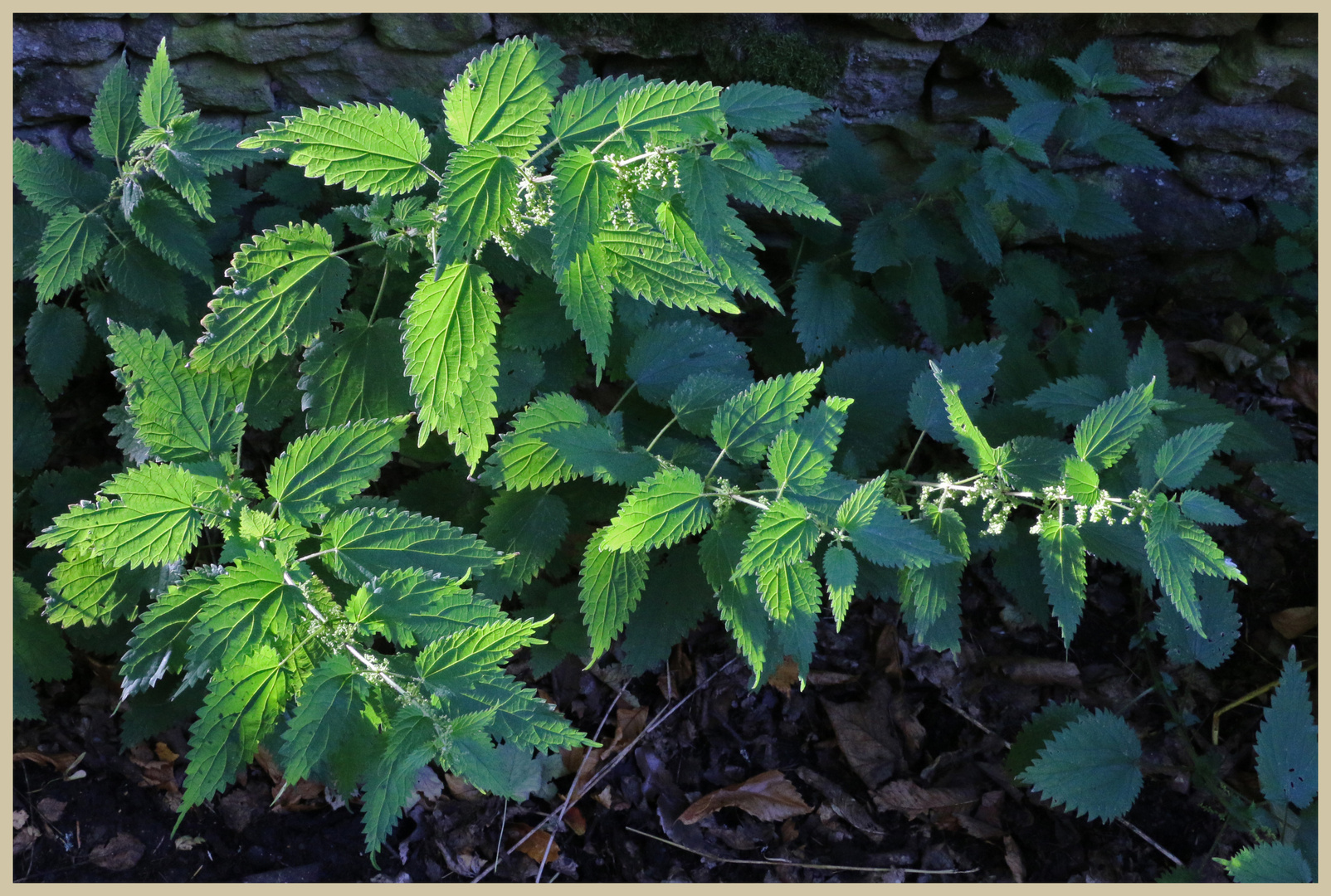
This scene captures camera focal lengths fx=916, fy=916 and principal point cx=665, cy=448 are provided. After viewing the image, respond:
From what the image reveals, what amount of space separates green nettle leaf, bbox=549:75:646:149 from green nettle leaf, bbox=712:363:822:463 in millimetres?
700

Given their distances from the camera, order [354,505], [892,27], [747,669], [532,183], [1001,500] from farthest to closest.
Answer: [747,669] < [892,27] < [1001,500] < [354,505] < [532,183]

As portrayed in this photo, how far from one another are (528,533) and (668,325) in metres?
0.72

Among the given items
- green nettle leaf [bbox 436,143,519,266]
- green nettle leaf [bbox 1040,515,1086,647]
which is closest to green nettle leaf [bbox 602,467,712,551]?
green nettle leaf [bbox 436,143,519,266]

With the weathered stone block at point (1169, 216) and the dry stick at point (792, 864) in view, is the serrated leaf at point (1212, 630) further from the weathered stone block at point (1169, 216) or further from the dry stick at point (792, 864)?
the weathered stone block at point (1169, 216)

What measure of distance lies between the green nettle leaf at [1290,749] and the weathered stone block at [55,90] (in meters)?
4.02

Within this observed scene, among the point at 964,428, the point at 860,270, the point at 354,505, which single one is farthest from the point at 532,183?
the point at 860,270

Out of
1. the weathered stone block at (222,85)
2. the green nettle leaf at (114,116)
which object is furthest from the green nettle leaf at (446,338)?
the weathered stone block at (222,85)

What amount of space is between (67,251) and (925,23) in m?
2.71

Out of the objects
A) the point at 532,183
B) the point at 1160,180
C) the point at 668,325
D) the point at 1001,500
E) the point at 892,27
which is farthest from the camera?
the point at 1160,180

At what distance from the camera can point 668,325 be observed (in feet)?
8.72

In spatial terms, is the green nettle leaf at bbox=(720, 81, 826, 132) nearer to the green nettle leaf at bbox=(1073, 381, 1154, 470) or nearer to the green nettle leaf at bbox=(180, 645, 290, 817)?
the green nettle leaf at bbox=(1073, 381, 1154, 470)

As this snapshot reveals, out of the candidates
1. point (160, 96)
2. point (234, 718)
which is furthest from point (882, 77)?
point (234, 718)

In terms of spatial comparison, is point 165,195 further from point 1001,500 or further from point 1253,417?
point 1253,417

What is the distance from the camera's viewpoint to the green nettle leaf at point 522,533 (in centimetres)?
246
